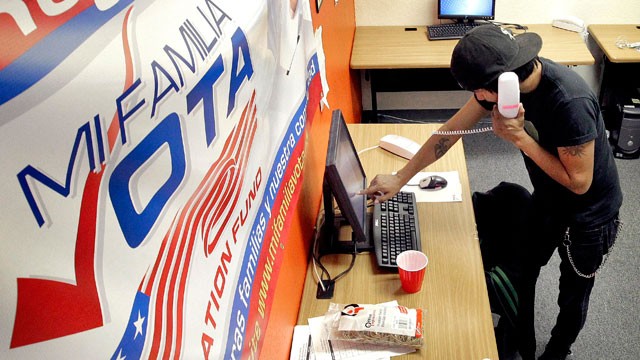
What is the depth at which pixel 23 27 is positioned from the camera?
0.44 meters

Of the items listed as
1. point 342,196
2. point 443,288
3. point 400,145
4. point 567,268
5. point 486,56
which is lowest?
point 567,268

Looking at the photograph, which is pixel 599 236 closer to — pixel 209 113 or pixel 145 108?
pixel 209 113

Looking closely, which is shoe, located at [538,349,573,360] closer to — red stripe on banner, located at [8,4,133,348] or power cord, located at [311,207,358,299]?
power cord, located at [311,207,358,299]

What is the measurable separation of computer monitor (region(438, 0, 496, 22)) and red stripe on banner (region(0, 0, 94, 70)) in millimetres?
3353

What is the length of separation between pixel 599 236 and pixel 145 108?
1736 mm

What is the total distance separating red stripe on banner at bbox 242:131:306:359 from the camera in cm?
110

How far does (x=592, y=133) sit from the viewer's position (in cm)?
152

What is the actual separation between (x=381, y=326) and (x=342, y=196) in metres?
0.39

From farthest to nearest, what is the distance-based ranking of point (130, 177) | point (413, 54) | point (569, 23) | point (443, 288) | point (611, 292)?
point (569, 23), point (413, 54), point (611, 292), point (443, 288), point (130, 177)

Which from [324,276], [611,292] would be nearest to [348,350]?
[324,276]

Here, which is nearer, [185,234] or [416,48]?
[185,234]

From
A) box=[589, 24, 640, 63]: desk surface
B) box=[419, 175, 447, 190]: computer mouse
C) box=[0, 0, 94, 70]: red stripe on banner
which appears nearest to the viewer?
box=[0, 0, 94, 70]: red stripe on banner

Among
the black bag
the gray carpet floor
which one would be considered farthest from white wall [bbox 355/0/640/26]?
the black bag

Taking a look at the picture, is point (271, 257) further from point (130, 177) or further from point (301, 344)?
point (130, 177)
